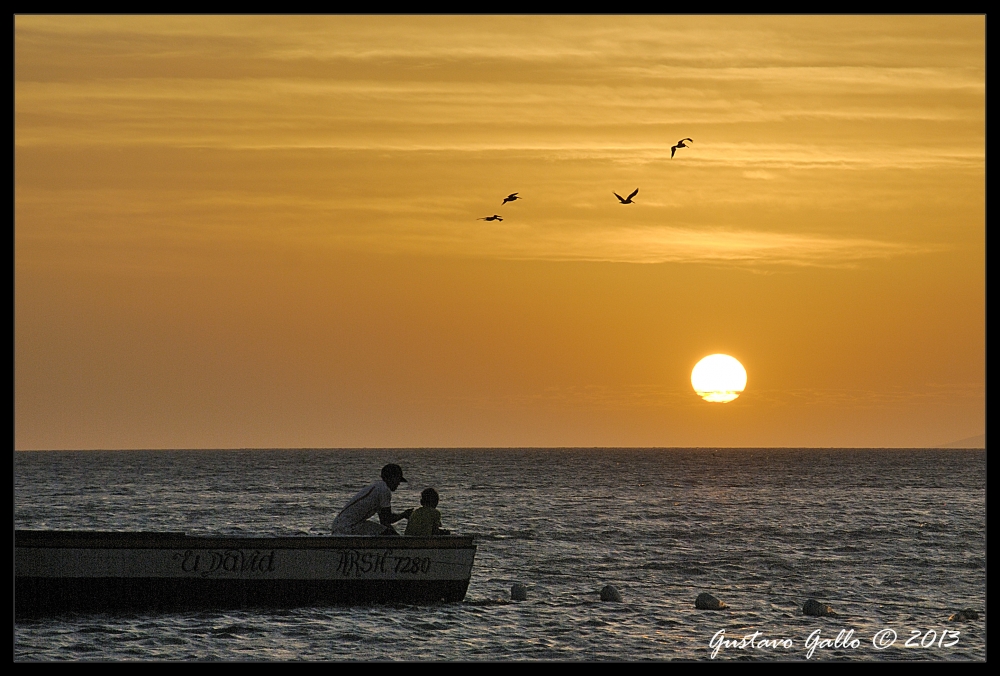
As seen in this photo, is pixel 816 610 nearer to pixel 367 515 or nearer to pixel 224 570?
pixel 367 515

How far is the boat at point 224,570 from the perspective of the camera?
69.6 ft

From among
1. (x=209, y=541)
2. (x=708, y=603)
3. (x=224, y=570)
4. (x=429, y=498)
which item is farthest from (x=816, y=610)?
(x=209, y=541)

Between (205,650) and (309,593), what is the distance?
3152 mm

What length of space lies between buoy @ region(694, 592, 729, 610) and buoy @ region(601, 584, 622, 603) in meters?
1.71

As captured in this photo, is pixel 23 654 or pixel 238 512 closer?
pixel 23 654

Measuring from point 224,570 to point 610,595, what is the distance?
887cm

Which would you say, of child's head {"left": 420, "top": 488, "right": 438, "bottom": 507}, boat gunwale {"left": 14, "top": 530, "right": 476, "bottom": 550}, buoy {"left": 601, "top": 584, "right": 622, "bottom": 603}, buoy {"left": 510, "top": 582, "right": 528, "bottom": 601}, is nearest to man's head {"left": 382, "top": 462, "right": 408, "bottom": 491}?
child's head {"left": 420, "top": 488, "right": 438, "bottom": 507}

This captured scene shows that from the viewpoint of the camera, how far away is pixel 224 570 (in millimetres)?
21953

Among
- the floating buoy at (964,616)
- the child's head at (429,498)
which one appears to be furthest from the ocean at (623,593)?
the child's head at (429,498)

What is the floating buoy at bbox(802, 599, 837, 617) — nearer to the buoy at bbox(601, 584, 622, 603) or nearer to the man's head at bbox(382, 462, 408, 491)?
the buoy at bbox(601, 584, 622, 603)

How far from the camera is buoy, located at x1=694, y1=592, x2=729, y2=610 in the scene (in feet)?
83.7
